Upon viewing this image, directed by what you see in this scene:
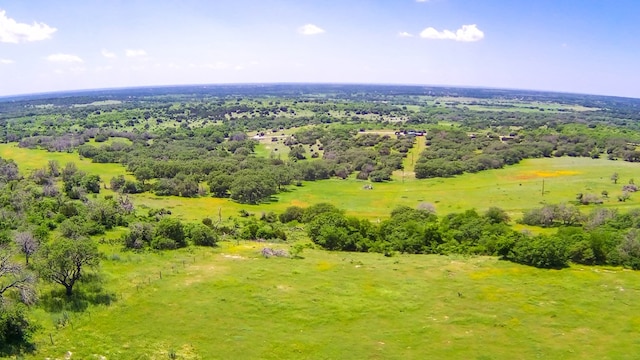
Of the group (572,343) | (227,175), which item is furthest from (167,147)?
(572,343)

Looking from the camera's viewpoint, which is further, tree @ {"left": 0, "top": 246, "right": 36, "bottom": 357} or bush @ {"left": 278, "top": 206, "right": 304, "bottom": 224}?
bush @ {"left": 278, "top": 206, "right": 304, "bottom": 224}

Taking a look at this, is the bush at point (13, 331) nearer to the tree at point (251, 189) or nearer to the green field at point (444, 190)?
the green field at point (444, 190)

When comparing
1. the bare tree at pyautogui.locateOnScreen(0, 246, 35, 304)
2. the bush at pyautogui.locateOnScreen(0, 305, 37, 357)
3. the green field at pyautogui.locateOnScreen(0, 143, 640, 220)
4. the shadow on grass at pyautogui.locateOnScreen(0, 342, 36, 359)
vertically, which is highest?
the bare tree at pyautogui.locateOnScreen(0, 246, 35, 304)

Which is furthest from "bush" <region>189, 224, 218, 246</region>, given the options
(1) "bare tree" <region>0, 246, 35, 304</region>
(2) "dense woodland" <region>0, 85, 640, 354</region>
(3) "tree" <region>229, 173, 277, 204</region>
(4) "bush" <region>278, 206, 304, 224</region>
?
(3) "tree" <region>229, 173, 277, 204</region>

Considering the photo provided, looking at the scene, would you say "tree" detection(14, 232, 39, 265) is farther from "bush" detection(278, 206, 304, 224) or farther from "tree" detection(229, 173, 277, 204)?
"tree" detection(229, 173, 277, 204)

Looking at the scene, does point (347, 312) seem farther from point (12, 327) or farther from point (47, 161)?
point (47, 161)

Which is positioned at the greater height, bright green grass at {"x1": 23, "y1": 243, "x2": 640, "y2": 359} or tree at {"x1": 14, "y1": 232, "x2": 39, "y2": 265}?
tree at {"x1": 14, "y1": 232, "x2": 39, "y2": 265}
